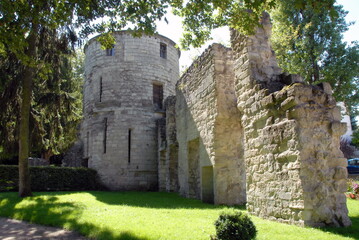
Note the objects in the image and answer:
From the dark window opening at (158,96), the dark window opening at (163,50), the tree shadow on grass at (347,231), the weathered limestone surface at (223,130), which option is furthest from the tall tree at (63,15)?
the dark window opening at (163,50)

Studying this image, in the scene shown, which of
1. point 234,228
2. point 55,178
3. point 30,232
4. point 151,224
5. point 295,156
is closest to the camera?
point 234,228

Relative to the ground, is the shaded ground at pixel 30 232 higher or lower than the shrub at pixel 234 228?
lower

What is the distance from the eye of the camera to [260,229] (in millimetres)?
5324

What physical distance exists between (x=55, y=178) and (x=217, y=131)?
34.6 ft

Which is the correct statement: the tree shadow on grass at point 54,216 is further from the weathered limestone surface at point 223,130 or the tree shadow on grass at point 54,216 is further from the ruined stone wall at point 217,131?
the ruined stone wall at point 217,131

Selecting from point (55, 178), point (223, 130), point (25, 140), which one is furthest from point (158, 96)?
point (223, 130)

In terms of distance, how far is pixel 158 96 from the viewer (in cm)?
1922

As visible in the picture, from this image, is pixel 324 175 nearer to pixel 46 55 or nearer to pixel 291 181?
pixel 291 181

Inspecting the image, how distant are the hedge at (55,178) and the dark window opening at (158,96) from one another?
5.44 metres

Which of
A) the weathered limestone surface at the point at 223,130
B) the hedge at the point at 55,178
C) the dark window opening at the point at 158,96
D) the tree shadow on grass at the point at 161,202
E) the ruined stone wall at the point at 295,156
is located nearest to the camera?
the ruined stone wall at the point at 295,156

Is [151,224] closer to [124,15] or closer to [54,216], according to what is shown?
[54,216]

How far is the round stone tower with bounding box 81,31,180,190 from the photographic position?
17.5 meters

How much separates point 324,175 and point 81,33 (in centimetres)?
738

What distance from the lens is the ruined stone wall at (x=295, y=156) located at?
552cm
